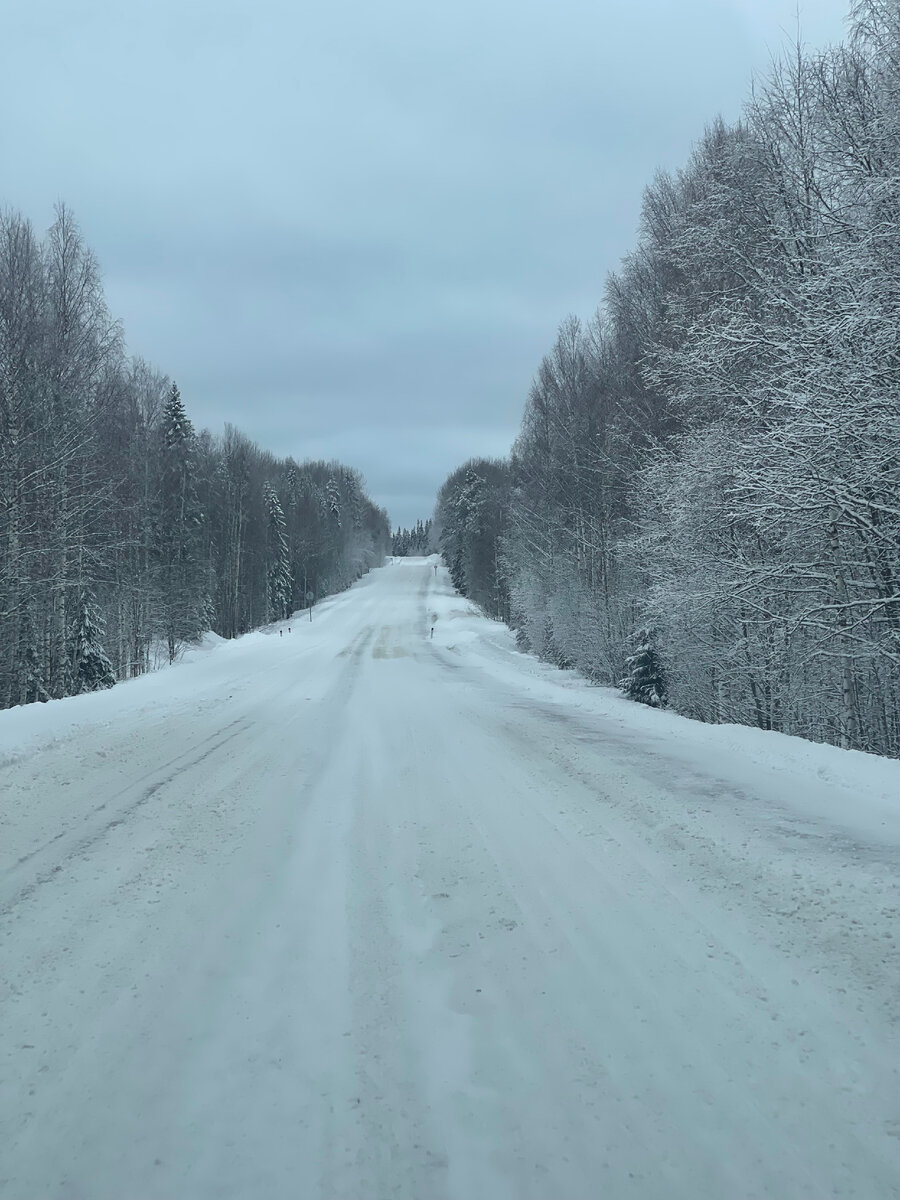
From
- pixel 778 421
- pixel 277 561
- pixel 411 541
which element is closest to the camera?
pixel 778 421

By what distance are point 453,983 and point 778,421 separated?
30.6 ft

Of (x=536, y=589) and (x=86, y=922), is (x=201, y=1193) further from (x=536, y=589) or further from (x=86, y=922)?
(x=536, y=589)

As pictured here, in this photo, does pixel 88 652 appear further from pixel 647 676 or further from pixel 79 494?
pixel 647 676

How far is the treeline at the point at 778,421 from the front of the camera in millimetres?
8148

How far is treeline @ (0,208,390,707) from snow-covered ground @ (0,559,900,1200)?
9.81 m

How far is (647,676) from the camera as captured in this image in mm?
15695

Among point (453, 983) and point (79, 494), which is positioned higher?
point (79, 494)

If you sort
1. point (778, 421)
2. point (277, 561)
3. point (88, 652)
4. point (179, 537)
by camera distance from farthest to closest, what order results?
1. point (277, 561)
2. point (179, 537)
3. point (88, 652)
4. point (778, 421)

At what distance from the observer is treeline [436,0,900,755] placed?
8.15 metres

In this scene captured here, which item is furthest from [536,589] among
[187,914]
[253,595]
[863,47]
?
[253,595]

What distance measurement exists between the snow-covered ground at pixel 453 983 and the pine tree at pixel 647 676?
8.38m

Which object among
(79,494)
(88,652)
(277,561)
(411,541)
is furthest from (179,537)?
(411,541)

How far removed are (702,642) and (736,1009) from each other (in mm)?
11115

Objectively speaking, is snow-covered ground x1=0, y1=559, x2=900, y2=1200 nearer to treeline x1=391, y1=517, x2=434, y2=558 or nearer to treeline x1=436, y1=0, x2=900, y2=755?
treeline x1=436, y1=0, x2=900, y2=755
